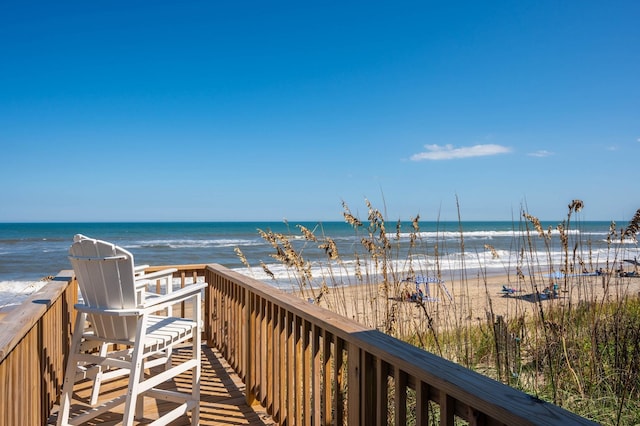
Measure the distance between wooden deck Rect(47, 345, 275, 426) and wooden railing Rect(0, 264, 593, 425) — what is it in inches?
3.8

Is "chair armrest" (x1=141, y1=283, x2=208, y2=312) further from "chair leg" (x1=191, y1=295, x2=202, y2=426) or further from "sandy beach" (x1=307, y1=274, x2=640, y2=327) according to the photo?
"sandy beach" (x1=307, y1=274, x2=640, y2=327)

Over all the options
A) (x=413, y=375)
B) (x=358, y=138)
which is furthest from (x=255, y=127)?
(x=413, y=375)

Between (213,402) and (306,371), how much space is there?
1.22 meters

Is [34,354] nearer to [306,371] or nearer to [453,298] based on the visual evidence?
[306,371]

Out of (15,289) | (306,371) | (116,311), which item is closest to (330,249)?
(306,371)

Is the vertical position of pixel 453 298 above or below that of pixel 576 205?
below

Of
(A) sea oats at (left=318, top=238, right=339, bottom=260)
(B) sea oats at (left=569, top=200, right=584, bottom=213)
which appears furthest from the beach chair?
(B) sea oats at (left=569, top=200, right=584, bottom=213)

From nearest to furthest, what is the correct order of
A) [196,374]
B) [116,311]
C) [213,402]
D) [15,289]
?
[116,311], [196,374], [213,402], [15,289]

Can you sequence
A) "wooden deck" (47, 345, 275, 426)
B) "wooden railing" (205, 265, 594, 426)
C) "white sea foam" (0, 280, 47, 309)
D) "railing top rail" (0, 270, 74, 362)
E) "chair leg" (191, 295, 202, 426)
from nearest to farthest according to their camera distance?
"wooden railing" (205, 265, 594, 426), "railing top rail" (0, 270, 74, 362), "chair leg" (191, 295, 202, 426), "wooden deck" (47, 345, 275, 426), "white sea foam" (0, 280, 47, 309)

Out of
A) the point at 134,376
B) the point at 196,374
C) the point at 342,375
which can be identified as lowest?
the point at 196,374

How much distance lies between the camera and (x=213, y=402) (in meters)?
2.81

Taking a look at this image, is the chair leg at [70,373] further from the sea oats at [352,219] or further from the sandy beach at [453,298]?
the sea oats at [352,219]

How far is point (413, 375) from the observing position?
110 centimetres

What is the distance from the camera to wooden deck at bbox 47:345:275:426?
2533 millimetres
